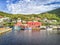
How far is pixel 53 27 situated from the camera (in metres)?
15.2

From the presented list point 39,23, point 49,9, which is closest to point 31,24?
point 39,23

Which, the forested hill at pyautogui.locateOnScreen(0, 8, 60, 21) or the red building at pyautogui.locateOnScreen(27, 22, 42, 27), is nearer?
the forested hill at pyautogui.locateOnScreen(0, 8, 60, 21)

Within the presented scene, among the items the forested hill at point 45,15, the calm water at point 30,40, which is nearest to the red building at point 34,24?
the forested hill at point 45,15

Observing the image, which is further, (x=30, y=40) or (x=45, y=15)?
(x=45, y=15)

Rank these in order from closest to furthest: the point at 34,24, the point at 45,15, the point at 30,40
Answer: the point at 30,40 < the point at 45,15 < the point at 34,24

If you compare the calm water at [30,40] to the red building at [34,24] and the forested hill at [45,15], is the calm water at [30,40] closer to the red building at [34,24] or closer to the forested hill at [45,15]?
the forested hill at [45,15]

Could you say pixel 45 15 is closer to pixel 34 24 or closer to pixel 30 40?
pixel 34 24

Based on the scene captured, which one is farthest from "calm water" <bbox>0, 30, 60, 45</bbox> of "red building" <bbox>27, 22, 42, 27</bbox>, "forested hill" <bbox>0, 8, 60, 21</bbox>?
"red building" <bbox>27, 22, 42, 27</bbox>

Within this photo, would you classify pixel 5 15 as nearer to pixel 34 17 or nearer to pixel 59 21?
pixel 34 17

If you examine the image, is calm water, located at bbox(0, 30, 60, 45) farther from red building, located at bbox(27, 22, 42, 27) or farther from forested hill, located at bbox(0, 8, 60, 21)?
red building, located at bbox(27, 22, 42, 27)

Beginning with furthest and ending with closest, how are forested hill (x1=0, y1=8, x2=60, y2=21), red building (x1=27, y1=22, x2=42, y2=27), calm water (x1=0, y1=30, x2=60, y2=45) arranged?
red building (x1=27, y1=22, x2=42, y2=27)
forested hill (x1=0, y1=8, x2=60, y2=21)
calm water (x1=0, y1=30, x2=60, y2=45)

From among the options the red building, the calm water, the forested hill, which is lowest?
the calm water

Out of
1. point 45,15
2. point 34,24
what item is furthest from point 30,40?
point 34,24

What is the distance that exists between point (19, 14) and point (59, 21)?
2.91 m
